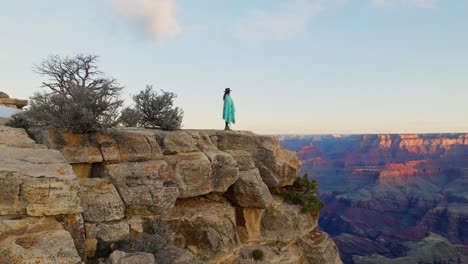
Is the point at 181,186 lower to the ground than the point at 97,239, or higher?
higher

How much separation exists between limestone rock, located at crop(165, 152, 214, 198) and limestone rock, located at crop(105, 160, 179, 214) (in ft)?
3.83

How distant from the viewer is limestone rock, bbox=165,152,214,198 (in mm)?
14575

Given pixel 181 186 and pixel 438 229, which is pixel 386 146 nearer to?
pixel 438 229

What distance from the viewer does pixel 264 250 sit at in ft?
55.1

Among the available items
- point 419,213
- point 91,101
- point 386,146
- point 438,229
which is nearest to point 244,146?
point 91,101

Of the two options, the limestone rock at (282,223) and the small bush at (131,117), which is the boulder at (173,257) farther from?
the limestone rock at (282,223)

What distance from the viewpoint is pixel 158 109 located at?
17078 millimetres

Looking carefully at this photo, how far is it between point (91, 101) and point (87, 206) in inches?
150

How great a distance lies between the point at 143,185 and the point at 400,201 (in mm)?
131892

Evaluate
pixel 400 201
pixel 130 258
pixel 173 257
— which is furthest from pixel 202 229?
pixel 400 201

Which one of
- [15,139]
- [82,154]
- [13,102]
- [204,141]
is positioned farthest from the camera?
[13,102]

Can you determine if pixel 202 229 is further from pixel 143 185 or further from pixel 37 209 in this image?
pixel 37 209

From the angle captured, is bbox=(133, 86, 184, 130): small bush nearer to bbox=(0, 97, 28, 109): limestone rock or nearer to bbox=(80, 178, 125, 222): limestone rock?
bbox=(80, 178, 125, 222): limestone rock

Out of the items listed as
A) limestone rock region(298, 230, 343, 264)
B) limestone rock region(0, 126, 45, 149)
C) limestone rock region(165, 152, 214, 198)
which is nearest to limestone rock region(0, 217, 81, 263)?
limestone rock region(0, 126, 45, 149)
